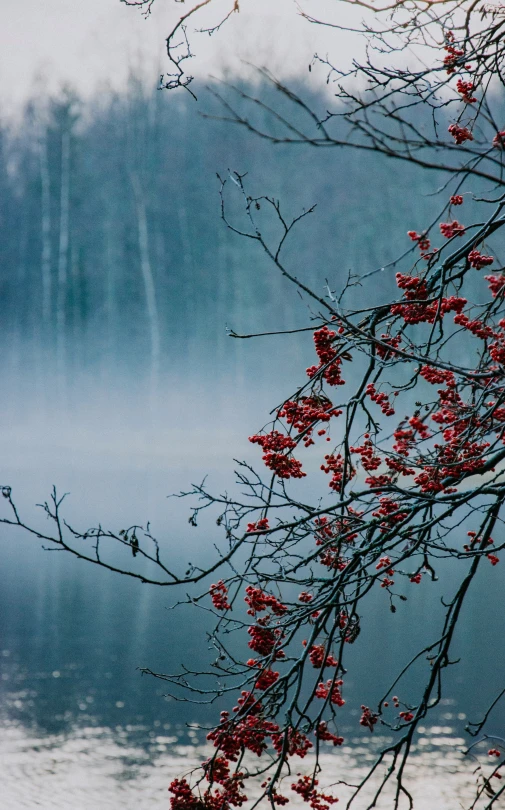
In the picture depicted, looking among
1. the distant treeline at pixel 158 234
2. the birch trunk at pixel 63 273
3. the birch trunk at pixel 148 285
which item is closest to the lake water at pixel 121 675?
the birch trunk at pixel 148 285

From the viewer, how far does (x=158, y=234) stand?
91.2 feet

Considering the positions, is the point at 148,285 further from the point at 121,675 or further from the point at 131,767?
the point at 131,767

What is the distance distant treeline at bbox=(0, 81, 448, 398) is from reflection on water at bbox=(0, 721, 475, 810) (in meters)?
20.7

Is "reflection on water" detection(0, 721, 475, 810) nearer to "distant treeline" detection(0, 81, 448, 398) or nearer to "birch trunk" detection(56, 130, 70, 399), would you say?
"distant treeline" detection(0, 81, 448, 398)

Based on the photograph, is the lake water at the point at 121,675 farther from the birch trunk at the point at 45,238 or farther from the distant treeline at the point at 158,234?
the birch trunk at the point at 45,238

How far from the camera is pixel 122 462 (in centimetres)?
2262

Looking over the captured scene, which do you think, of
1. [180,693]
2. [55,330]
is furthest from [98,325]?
[180,693]

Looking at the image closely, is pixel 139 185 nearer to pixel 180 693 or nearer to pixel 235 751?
pixel 180 693

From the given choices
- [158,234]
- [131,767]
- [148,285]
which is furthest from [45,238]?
[131,767]

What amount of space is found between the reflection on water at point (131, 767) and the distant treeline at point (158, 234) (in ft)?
68.0

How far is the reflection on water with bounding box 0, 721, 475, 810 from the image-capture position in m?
5.63

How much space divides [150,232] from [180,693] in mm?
22181

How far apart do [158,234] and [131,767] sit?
23384mm

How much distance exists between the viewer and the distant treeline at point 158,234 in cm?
2727
